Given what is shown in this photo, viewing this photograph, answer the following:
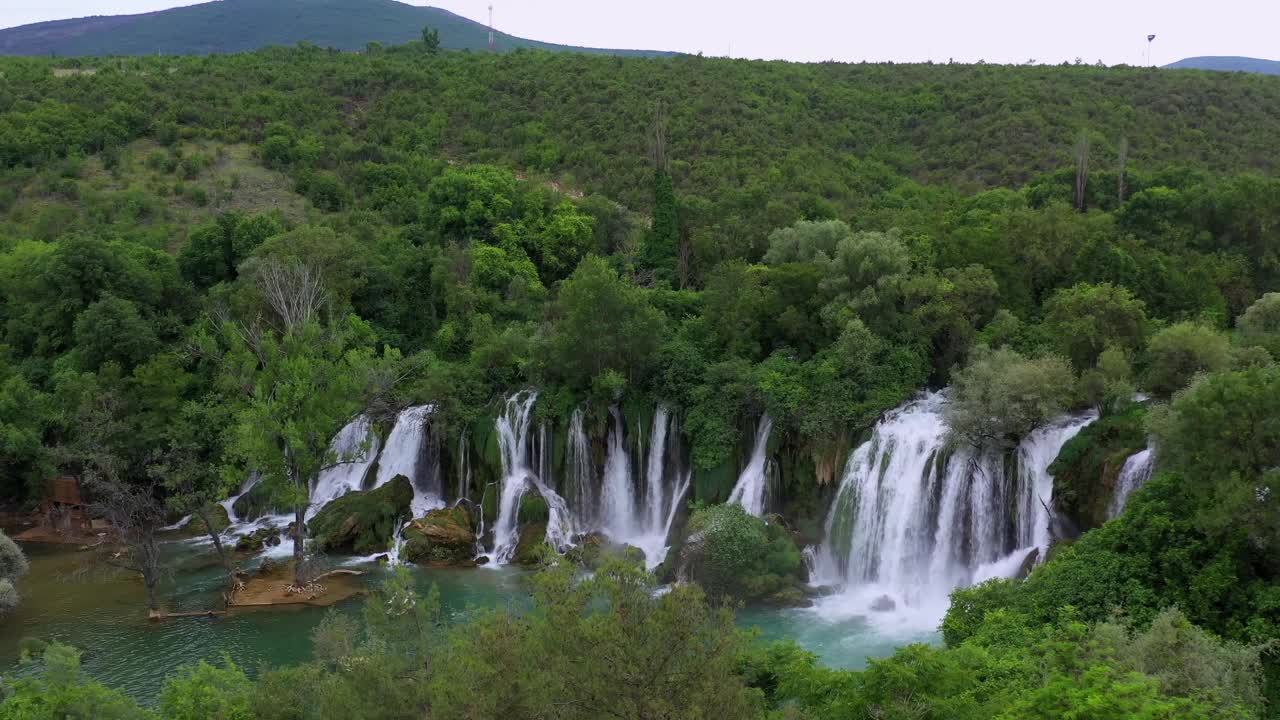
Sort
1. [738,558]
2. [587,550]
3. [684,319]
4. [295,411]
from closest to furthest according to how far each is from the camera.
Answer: [738,558] < [295,411] < [587,550] < [684,319]

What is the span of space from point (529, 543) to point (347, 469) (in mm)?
9904

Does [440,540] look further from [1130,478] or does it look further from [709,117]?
[709,117]

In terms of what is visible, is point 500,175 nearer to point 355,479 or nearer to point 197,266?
point 197,266

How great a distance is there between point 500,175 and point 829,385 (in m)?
26.9

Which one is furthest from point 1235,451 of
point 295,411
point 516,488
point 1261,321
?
point 295,411

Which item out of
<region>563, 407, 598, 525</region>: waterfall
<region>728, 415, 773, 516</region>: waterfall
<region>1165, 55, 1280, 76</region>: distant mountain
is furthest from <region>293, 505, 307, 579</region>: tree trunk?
<region>1165, 55, 1280, 76</region>: distant mountain

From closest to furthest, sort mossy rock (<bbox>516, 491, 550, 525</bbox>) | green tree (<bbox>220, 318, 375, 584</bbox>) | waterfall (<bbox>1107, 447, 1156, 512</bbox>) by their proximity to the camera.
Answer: waterfall (<bbox>1107, 447, 1156, 512</bbox>) < green tree (<bbox>220, 318, 375, 584</bbox>) < mossy rock (<bbox>516, 491, 550, 525</bbox>)

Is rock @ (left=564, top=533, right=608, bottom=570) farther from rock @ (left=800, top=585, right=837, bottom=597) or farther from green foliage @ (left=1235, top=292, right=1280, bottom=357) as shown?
green foliage @ (left=1235, top=292, right=1280, bottom=357)

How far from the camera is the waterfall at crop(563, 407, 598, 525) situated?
115 ft

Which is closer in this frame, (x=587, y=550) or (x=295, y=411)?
(x=295, y=411)

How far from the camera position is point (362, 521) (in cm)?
3428

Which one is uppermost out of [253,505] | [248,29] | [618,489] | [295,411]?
[248,29]

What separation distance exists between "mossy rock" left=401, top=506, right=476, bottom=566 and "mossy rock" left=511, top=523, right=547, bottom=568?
1.60m

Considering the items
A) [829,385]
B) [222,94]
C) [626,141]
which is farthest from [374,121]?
[829,385]
